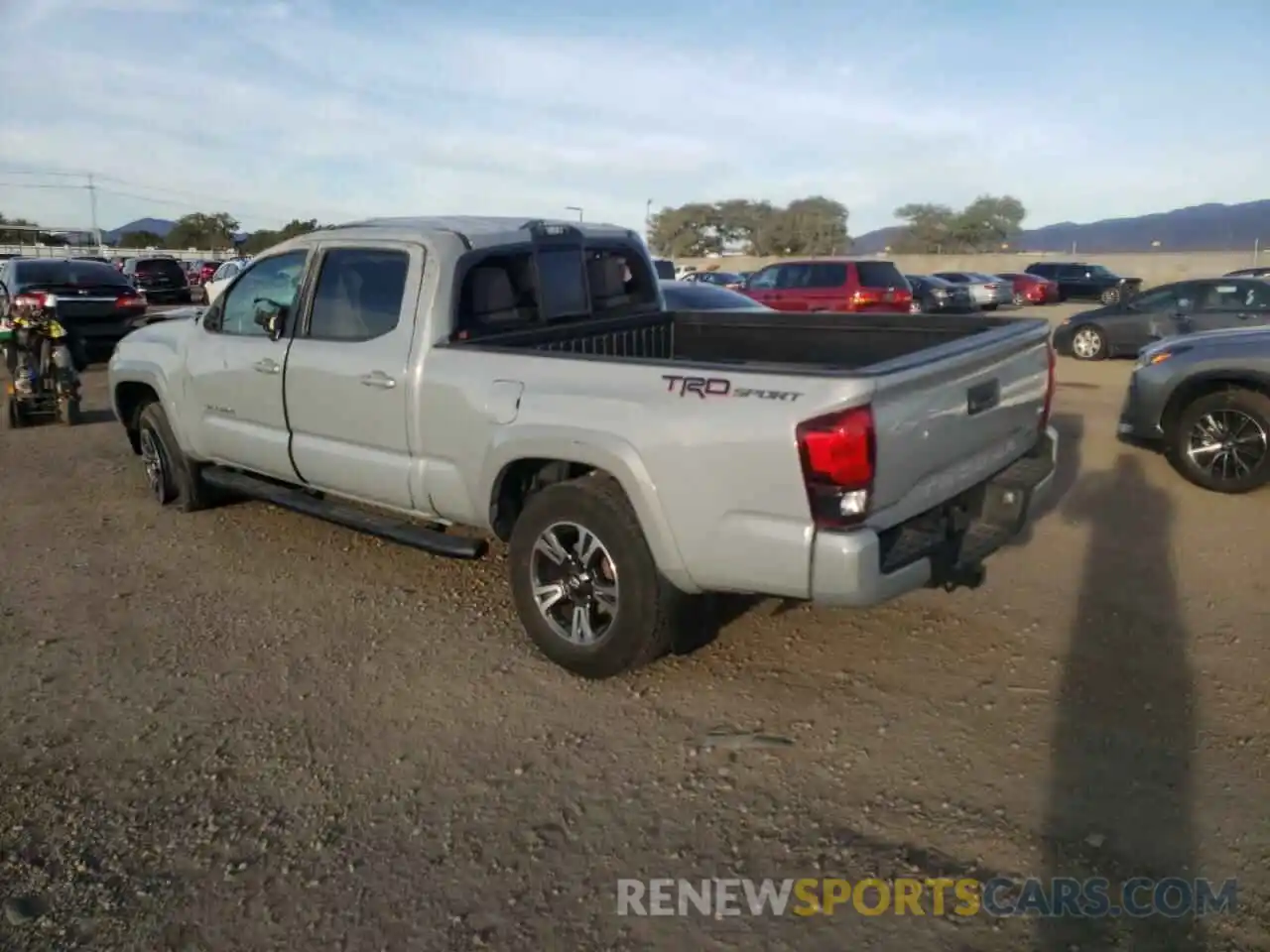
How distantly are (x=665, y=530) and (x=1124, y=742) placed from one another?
6.05 feet

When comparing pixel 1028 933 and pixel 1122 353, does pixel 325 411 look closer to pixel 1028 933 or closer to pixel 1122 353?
pixel 1028 933

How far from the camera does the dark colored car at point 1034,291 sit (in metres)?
33.2

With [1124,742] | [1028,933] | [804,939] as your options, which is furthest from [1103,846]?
[804,939]

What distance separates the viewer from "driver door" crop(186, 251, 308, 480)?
5.52 metres

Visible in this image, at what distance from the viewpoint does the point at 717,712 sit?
402 cm

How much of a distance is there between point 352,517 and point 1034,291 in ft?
107

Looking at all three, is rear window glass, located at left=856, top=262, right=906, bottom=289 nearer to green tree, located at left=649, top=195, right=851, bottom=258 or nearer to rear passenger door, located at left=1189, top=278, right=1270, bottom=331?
rear passenger door, located at left=1189, top=278, right=1270, bottom=331

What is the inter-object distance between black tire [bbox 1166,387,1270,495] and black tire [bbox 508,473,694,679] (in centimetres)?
504

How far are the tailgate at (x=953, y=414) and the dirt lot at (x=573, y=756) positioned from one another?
88 centimetres

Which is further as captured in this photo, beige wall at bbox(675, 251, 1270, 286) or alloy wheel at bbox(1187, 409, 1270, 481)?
beige wall at bbox(675, 251, 1270, 286)

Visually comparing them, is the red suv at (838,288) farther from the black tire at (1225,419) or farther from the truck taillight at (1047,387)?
the truck taillight at (1047,387)

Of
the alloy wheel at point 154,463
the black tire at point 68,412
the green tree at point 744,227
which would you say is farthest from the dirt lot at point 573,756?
the green tree at point 744,227

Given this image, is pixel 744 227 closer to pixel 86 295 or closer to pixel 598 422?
pixel 86 295

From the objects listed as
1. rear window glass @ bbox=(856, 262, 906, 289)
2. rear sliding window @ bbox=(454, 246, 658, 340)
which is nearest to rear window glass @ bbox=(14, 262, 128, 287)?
rear window glass @ bbox=(856, 262, 906, 289)
